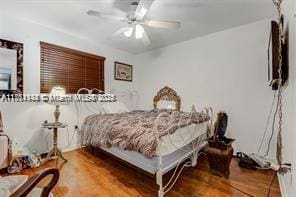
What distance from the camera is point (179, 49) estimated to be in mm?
3965

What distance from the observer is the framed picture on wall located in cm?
440

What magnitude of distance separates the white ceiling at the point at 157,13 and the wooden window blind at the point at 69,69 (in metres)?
0.46

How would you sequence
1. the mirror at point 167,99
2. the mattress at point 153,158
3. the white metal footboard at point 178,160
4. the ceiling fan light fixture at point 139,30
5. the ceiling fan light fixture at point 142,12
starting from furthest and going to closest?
1. the mirror at point 167,99
2. the ceiling fan light fixture at point 139,30
3. the ceiling fan light fixture at point 142,12
4. the mattress at point 153,158
5. the white metal footboard at point 178,160

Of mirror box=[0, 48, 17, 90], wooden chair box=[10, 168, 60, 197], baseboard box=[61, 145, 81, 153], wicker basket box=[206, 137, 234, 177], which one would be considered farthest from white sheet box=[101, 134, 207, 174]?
mirror box=[0, 48, 17, 90]

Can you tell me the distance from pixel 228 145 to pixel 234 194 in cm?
60

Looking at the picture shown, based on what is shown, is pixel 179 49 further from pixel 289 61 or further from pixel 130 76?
pixel 289 61

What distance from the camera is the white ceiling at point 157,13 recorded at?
234 centimetres

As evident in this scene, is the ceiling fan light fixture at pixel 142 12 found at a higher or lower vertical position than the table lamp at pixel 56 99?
higher

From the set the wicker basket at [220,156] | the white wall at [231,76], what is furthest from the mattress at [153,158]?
the white wall at [231,76]

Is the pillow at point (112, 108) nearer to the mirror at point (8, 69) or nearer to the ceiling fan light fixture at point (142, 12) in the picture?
the mirror at point (8, 69)

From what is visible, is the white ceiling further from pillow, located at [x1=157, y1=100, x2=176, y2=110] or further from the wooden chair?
the wooden chair

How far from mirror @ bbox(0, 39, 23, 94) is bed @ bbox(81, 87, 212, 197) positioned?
4.36 ft

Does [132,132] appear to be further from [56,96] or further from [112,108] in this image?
[112,108]

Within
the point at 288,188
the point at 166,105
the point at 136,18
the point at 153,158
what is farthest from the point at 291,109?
the point at 166,105
